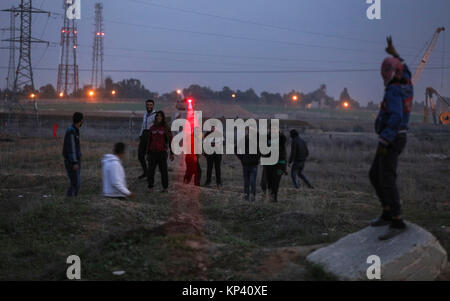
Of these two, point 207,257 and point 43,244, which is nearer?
point 207,257

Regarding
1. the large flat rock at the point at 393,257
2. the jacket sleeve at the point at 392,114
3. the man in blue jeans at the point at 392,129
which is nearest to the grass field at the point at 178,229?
the large flat rock at the point at 393,257

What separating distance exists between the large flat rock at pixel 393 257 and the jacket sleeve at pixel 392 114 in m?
1.14

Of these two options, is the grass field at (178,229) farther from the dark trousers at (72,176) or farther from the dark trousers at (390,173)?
the dark trousers at (390,173)

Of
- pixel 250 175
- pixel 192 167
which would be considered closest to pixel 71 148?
pixel 250 175

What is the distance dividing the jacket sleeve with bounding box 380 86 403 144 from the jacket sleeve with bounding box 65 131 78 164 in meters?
6.00

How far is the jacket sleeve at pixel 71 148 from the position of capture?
9.55 metres

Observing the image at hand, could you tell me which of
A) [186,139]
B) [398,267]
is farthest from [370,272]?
[186,139]

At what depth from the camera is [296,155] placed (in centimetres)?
1485

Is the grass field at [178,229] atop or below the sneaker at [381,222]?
below

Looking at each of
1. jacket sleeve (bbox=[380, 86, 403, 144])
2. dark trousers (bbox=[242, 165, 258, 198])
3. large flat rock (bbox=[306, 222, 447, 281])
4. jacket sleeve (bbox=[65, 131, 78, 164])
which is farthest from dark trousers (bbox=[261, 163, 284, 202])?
jacket sleeve (bbox=[380, 86, 403, 144])

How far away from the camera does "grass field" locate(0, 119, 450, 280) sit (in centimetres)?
588

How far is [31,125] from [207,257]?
38.8 meters

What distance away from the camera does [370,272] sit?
5.21 meters
